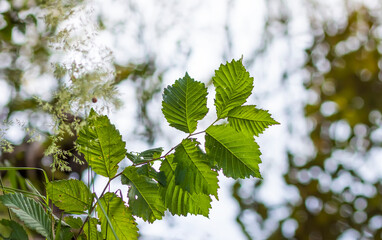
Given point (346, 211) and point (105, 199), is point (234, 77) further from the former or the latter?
point (346, 211)

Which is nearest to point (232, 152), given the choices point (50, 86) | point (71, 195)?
point (71, 195)

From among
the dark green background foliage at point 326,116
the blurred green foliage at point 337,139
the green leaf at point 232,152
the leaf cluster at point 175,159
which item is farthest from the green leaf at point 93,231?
the blurred green foliage at point 337,139

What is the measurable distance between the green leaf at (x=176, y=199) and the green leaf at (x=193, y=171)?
0.04 feet

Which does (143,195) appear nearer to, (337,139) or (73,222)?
(73,222)

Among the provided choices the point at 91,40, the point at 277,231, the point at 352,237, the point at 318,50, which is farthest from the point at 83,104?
the point at 318,50

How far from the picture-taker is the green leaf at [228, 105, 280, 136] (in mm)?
291

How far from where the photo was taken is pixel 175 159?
0.89ft

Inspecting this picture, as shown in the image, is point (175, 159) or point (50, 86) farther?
point (50, 86)

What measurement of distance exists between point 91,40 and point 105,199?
0.13 meters

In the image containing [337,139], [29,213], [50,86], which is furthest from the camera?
[337,139]

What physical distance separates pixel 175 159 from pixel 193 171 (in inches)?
0.6

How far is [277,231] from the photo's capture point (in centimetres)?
200

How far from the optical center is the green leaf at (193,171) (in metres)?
0.26

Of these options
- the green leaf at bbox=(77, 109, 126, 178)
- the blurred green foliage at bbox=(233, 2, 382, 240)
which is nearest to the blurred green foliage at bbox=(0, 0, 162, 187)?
the green leaf at bbox=(77, 109, 126, 178)
